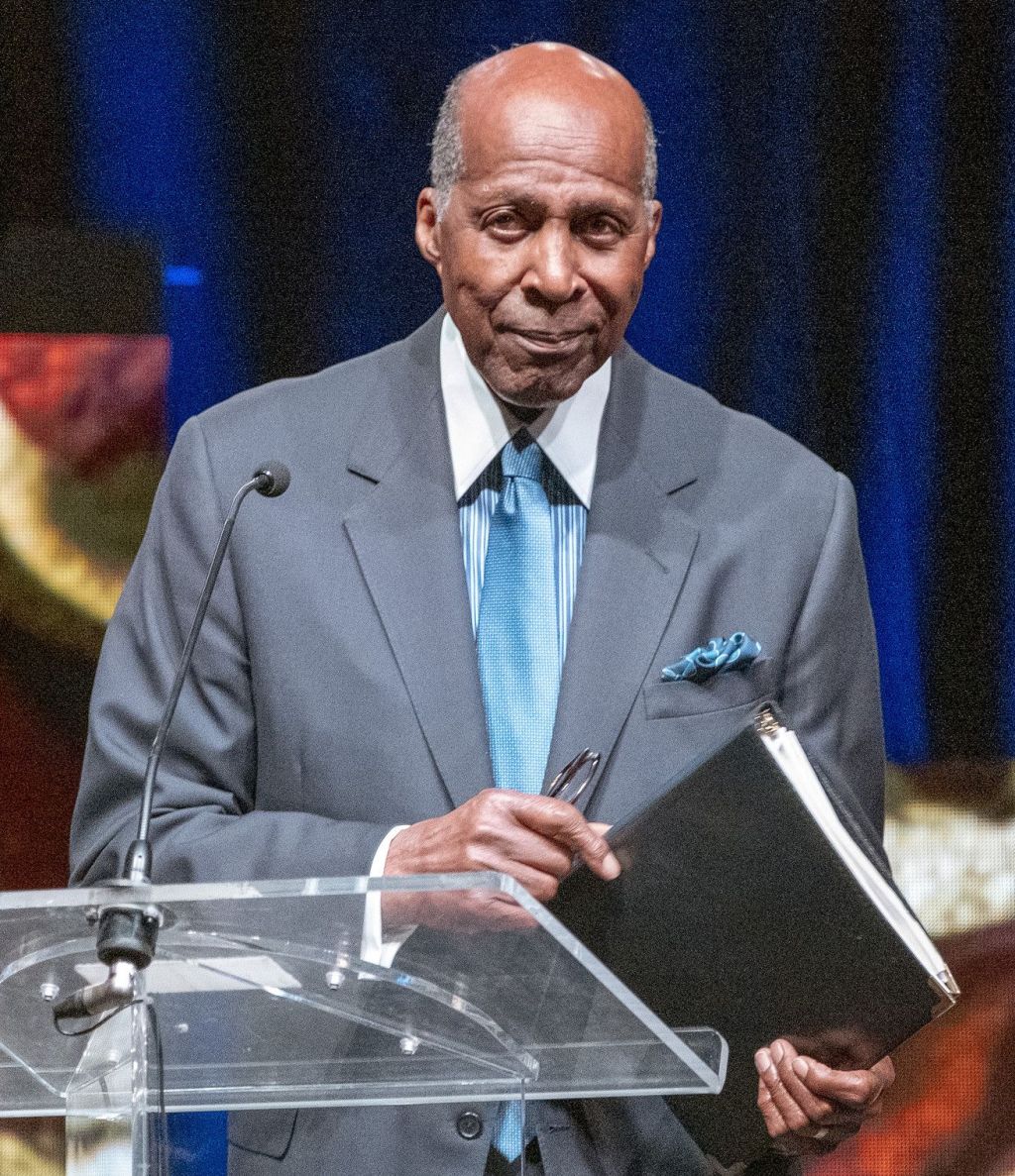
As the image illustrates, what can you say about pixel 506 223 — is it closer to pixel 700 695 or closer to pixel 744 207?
pixel 700 695

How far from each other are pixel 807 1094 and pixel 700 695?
413mm

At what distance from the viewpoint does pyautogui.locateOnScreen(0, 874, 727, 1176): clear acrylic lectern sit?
1502 mm

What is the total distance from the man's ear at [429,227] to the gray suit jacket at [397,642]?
8cm

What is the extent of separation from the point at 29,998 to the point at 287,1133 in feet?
1.41

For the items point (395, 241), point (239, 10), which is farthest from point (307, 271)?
point (239, 10)

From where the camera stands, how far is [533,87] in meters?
2.24

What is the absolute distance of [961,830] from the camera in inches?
126

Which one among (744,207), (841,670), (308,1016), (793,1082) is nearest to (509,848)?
(308,1016)

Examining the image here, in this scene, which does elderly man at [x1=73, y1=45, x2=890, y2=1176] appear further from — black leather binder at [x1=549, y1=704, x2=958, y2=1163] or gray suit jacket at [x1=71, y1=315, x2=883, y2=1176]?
black leather binder at [x1=549, y1=704, x2=958, y2=1163]

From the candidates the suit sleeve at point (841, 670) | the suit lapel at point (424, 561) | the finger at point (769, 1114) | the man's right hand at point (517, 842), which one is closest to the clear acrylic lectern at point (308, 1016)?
the man's right hand at point (517, 842)

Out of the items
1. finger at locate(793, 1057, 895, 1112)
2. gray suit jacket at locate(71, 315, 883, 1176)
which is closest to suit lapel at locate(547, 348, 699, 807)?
gray suit jacket at locate(71, 315, 883, 1176)

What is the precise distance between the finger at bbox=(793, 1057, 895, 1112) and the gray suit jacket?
0.15m

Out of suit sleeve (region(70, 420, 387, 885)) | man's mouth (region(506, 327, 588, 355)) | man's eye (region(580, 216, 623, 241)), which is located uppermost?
man's eye (region(580, 216, 623, 241))

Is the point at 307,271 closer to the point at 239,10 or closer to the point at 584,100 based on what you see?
the point at 239,10
